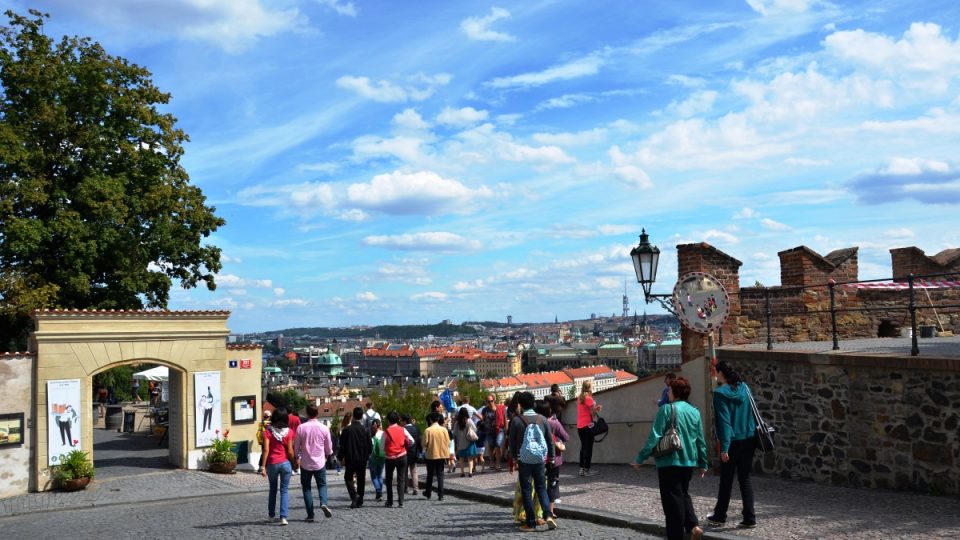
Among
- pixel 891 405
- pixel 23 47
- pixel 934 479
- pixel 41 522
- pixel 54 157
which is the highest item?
pixel 23 47

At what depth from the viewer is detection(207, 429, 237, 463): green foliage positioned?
677 inches

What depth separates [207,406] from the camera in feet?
58.1

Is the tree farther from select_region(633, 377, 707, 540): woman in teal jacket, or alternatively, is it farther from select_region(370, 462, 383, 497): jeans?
select_region(633, 377, 707, 540): woman in teal jacket

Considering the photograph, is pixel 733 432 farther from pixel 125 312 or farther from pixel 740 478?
pixel 125 312

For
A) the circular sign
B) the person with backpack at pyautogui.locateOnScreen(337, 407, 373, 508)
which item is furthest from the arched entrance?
the circular sign

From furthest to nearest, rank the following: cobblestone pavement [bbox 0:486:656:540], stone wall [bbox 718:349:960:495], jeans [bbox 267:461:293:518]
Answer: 1. jeans [bbox 267:461:293:518]
2. cobblestone pavement [bbox 0:486:656:540]
3. stone wall [bbox 718:349:960:495]

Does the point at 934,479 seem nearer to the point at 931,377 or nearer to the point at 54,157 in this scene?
the point at 931,377

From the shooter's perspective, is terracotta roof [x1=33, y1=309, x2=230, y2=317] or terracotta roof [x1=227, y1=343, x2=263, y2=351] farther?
terracotta roof [x1=227, y1=343, x2=263, y2=351]

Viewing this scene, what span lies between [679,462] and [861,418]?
14.7 feet

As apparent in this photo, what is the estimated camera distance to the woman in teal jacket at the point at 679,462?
757cm

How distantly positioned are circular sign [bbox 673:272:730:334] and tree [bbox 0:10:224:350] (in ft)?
58.9

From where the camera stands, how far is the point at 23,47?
24.3 m

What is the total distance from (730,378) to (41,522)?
33.0ft

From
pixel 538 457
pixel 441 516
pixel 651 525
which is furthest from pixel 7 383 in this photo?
pixel 651 525
